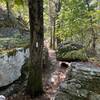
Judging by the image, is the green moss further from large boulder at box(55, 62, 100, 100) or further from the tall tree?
the tall tree

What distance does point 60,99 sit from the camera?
15.4 ft

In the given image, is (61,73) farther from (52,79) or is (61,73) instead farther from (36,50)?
(36,50)

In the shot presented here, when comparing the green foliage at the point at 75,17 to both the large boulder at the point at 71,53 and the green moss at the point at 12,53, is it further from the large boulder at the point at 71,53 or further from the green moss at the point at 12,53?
the green moss at the point at 12,53

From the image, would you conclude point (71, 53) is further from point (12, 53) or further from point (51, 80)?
point (12, 53)

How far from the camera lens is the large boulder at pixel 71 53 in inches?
415

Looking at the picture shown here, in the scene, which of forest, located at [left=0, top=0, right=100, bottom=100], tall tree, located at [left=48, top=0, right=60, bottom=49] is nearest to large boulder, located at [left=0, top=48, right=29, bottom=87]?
forest, located at [left=0, top=0, right=100, bottom=100]

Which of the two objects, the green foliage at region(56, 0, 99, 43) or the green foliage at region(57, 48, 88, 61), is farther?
the green foliage at region(56, 0, 99, 43)

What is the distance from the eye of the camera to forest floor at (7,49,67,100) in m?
6.57

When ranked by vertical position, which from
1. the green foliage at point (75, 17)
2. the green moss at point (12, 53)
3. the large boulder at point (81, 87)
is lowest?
the large boulder at point (81, 87)

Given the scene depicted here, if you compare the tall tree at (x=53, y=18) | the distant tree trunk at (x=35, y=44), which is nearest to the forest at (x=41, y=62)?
the distant tree trunk at (x=35, y=44)

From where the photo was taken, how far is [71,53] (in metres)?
10.7

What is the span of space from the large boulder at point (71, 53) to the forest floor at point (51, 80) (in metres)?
0.47

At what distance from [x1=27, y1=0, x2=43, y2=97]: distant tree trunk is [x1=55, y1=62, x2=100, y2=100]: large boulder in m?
1.15

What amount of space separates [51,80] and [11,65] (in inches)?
67.2
